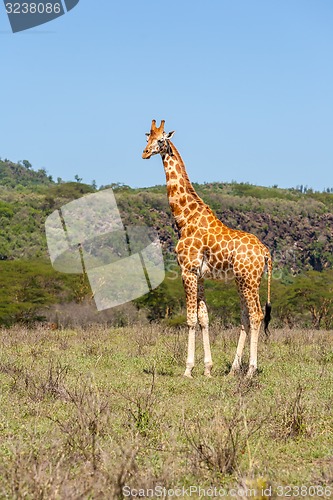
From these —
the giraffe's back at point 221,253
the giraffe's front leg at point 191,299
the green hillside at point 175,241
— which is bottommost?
the green hillside at point 175,241

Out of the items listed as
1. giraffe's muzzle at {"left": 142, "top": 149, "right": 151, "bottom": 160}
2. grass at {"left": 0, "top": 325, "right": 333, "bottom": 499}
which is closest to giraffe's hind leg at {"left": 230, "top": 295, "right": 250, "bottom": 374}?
grass at {"left": 0, "top": 325, "right": 333, "bottom": 499}

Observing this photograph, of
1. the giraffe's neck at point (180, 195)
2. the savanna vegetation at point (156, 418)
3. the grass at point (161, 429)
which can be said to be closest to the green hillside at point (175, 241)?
the savanna vegetation at point (156, 418)

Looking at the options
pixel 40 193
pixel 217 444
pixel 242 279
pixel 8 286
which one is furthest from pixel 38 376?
pixel 40 193

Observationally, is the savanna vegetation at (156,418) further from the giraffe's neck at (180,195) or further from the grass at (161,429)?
the giraffe's neck at (180,195)

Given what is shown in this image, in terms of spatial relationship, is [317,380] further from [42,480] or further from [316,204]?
[316,204]

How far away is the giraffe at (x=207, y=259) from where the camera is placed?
9.53 m

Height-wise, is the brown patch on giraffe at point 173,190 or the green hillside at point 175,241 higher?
the brown patch on giraffe at point 173,190

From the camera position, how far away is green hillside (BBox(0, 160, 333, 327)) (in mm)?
28781

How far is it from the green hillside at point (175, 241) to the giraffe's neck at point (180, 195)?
14593 mm

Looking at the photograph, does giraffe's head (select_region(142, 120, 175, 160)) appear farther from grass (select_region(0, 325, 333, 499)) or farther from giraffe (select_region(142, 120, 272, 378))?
grass (select_region(0, 325, 333, 499))

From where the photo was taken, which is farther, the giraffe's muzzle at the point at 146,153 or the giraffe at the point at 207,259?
the giraffe's muzzle at the point at 146,153

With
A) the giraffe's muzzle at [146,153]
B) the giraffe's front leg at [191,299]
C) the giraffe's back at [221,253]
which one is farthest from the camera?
the giraffe's muzzle at [146,153]

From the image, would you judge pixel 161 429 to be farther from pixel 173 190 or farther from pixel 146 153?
pixel 146 153

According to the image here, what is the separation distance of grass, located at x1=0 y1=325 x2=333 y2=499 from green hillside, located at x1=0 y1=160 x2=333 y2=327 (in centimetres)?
1517
